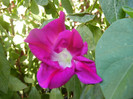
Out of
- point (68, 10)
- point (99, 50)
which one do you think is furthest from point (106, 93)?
point (68, 10)

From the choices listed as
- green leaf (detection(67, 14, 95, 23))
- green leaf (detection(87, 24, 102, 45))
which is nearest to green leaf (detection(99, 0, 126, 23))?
green leaf (detection(67, 14, 95, 23))

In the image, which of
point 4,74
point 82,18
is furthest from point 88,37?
point 4,74

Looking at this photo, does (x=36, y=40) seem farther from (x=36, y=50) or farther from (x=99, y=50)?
(x=99, y=50)

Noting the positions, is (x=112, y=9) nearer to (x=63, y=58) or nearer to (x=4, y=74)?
(x=63, y=58)

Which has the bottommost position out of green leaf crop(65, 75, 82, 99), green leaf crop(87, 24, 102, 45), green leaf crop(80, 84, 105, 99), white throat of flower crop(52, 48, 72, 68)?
green leaf crop(65, 75, 82, 99)

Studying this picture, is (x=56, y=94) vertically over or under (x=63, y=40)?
under

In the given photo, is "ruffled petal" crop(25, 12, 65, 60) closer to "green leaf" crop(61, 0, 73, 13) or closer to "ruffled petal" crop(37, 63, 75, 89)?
"ruffled petal" crop(37, 63, 75, 89)

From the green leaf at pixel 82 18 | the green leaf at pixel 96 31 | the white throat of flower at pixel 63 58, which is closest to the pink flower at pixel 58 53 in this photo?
the white throat of flower at pixel 63 58
